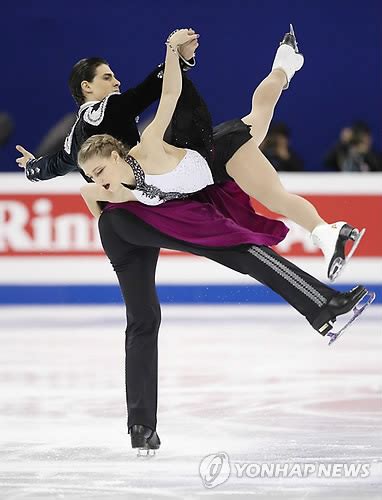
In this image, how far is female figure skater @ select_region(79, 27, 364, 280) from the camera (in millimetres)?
3783

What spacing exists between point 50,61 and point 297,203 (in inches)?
255

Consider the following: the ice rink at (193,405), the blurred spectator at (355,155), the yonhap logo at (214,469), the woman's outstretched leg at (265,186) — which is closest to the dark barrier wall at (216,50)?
the blurred spectator at (355,155)

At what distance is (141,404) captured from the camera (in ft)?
13.2

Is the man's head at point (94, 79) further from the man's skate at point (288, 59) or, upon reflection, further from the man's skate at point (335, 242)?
the man's skate at point (335, 242)

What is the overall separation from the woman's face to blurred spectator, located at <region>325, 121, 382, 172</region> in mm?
5159

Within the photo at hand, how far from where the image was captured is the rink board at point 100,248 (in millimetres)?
7938

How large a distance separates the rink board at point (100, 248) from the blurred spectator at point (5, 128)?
136cm

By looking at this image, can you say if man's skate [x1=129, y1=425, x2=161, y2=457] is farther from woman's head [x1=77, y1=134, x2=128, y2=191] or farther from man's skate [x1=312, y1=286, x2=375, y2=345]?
woman's head [x1=77, y1=134, x2=128, y2=191]

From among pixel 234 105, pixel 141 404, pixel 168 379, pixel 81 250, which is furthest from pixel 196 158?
pixel 234 105

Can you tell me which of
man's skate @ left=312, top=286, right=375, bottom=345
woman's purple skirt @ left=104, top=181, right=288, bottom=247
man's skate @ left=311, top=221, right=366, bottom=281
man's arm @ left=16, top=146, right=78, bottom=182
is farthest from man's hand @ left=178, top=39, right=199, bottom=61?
man's skate @ left=312, top=286, right=375, bottom=345

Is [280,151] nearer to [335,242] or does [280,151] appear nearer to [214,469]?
[335,242]

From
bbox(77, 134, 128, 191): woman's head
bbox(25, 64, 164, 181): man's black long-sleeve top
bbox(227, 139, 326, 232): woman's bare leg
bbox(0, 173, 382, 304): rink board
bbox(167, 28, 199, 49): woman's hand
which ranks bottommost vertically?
bbox(0, 173, 382, 304): rink board

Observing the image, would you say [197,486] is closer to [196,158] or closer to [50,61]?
[196,158]

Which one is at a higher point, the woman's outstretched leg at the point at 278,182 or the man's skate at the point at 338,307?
the woman's outstretched leg at the point at 278,182
